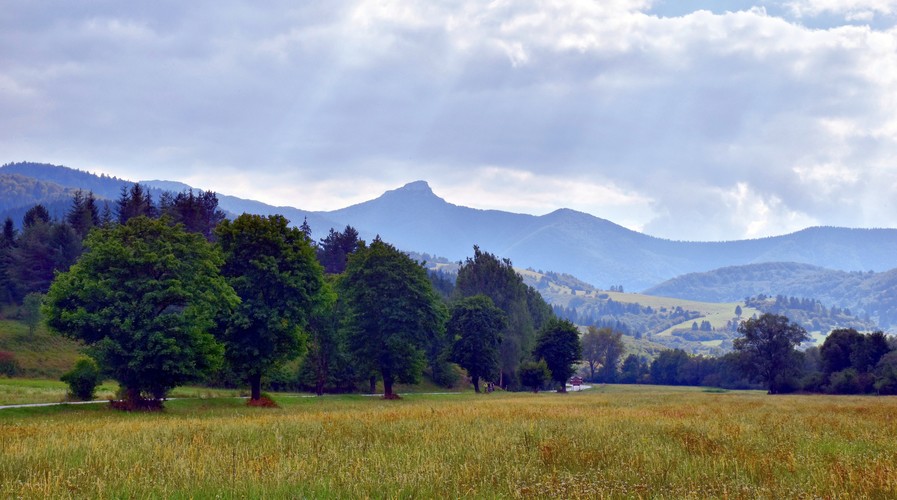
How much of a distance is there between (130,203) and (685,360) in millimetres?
158067

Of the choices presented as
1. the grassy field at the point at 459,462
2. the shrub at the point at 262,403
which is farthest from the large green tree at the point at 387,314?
the grassy field at the point at 459,462

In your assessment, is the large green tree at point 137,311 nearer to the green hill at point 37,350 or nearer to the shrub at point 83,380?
the shrub at point 83,380

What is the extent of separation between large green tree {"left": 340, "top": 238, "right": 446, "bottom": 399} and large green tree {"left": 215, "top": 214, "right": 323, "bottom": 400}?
48.0ft

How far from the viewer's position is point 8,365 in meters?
75.5

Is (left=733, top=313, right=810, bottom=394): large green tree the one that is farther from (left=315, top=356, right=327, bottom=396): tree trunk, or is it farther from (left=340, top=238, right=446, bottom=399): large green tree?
(left=315, top=356, right=327, bottom=396): tree trunk

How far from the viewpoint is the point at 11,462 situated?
1258cm

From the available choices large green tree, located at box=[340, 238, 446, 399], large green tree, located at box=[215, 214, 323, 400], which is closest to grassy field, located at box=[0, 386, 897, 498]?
large green tree, located at box=[215, 214, 323, 400]

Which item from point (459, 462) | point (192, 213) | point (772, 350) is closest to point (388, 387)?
point (459, 462)

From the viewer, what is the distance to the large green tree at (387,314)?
6700 cm

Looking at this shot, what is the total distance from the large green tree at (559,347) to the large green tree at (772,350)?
1135 inches

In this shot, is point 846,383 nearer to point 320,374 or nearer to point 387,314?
point 387,314

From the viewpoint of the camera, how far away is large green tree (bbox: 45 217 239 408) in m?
38.1

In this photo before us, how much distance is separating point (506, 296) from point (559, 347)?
16.6 metres

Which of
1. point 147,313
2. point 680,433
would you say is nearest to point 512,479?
point 680,433
